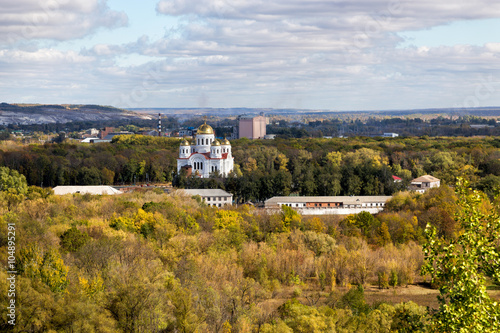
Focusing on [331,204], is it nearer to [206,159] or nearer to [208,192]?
[208,192]

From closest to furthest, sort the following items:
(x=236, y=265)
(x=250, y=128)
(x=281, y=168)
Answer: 1. (x=236, y=265)
2. (x=281, y=168)
3. (x=250, y=128)

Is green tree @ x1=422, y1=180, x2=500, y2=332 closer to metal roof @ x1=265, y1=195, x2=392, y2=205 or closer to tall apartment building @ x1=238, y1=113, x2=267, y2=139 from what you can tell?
metal roof @ x1=265, y1=195, x2=392, y2=205

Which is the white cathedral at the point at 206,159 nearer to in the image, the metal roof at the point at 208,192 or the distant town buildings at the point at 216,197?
the metal roof at the point at 208,192

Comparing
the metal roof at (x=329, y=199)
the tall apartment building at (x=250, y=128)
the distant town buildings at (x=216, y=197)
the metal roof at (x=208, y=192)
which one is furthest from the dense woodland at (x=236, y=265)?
the tall apartment building at (x=250, y=128)

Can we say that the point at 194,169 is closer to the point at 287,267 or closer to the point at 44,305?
the point at 287,267

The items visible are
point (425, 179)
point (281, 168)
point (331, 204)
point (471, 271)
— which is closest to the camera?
point (471, 271)

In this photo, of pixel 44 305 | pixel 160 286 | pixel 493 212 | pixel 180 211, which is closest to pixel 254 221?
pixel 180 211

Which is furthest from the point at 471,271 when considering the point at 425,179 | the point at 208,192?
the point at 425,179

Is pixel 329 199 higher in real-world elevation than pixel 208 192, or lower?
lower
